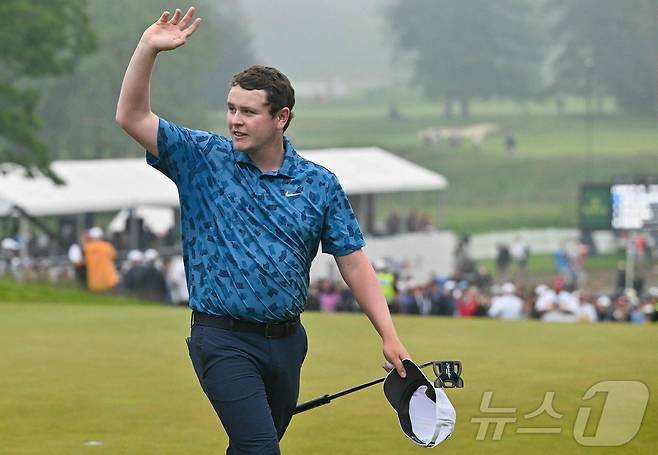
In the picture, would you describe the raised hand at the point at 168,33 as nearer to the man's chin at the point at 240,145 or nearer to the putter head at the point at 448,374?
the man's chin at the point at 240,145

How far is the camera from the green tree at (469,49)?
145000 millimetres

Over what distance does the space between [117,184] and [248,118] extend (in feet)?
147

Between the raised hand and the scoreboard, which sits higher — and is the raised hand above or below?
above

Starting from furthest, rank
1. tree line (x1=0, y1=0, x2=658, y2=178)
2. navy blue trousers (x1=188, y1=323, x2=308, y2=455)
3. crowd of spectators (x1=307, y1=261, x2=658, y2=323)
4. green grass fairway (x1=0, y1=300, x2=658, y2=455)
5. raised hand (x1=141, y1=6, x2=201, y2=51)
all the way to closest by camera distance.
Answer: tree line (x1=0, y1=0, x2=658, y2=178) < crowd of spectators (x1=307, y1=261, x2=658, y2=323) < green grass fairway (x1=0, y1=300, x2=658, y2=455) < navy blue trousers (x1=188, y1=323, x2=308, y2=455) < raised hand (x1=141, y1=6, x2=201, y2=51)

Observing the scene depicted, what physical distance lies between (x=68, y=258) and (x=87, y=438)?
31072mm

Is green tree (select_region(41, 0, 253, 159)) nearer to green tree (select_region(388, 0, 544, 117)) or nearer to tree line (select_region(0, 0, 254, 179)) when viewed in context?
tree line (select_region(0, 0, 254, 179))

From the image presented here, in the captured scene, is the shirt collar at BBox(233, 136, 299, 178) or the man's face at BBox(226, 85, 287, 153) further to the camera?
the shirt collar at BBox(233, 136, 299, 178)

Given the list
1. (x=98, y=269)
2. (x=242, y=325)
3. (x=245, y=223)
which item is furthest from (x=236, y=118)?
(x=98, y=269)

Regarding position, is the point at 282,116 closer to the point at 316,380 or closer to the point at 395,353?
the point at 395,353

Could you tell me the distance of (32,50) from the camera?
4222cm

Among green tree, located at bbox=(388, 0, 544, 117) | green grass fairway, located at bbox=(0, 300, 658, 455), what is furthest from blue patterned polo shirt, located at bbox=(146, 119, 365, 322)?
green tree, located at bbox=(388, 0, 544, 117)

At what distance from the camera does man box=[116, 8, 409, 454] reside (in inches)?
269

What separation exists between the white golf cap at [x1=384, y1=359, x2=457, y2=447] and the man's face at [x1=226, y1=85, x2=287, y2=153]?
1.05m

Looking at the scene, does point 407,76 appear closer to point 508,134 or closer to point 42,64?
point 508,134
